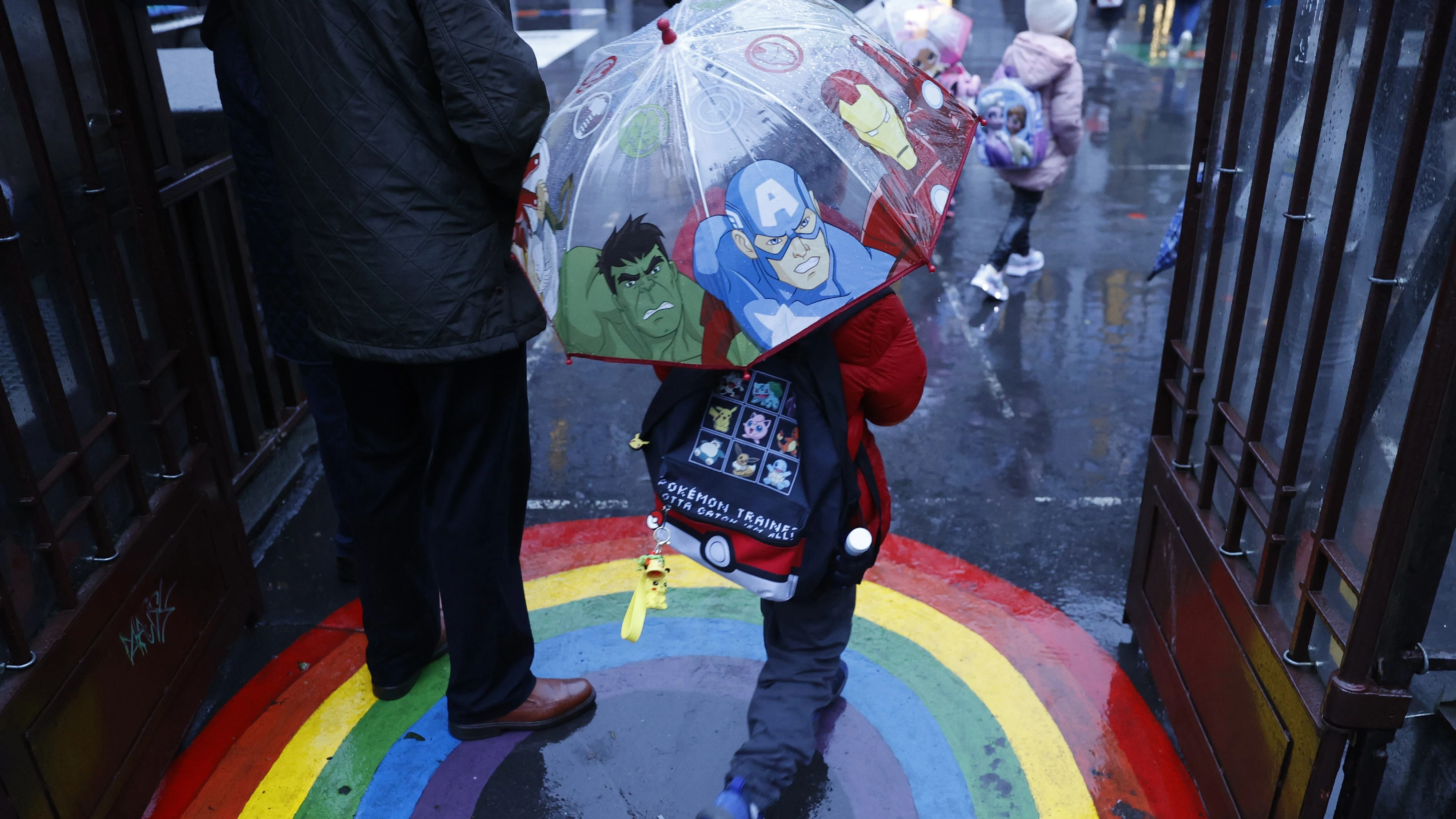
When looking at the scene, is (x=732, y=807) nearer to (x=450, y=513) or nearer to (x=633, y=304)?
(x=450, y=513)

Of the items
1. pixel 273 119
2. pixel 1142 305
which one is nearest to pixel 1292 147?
pixel 273 119

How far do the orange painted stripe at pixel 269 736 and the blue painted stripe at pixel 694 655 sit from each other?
0.31 meters

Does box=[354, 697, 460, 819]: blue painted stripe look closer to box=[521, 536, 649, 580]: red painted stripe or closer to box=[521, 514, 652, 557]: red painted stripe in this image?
box=[521, 536, 649, 580]: red painted stripe

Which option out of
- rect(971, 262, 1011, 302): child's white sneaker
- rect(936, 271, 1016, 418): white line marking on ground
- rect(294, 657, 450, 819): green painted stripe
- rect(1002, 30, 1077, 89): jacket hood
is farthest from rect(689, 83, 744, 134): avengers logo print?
rect(971, 262, 1011, 302): child's white sneaker

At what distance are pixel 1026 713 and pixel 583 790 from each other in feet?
3.93

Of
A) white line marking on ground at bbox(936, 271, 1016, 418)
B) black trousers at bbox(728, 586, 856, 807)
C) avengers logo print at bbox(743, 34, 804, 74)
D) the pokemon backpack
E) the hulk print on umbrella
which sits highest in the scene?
avengers logo print at bbox(743, 34, 804, 74)

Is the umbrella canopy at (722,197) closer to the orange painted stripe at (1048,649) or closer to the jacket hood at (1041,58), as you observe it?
the orange painted stripe at (1048,649)

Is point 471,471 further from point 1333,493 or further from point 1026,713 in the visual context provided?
point 1333,493

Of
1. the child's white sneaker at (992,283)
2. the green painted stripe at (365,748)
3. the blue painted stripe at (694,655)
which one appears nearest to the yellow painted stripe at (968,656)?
the blue painted stripe at (694,655)

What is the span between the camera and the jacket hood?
18.4ft

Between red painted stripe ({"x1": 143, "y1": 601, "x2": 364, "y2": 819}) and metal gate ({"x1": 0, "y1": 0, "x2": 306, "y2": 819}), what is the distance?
0.18 ft

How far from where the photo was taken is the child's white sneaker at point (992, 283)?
594 centimetres

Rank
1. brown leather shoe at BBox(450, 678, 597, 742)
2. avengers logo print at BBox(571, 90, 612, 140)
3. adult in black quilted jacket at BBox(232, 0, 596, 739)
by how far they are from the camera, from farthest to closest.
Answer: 1. brown leather shoe at BBox(450, 678, 597, 742)
2. adult in black quilted jacket at BBox(232, 0, 596, 739)
3. avengers logo print at BBox(571, 90, 612, 140)

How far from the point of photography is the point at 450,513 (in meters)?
2.55
